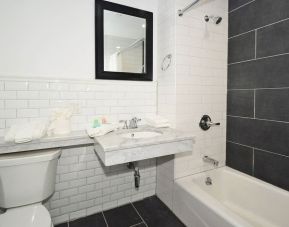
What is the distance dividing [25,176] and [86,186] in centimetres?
61

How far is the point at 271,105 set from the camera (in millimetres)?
1597

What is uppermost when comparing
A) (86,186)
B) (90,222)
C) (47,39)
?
(47,39)

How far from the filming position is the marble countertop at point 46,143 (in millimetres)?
1232

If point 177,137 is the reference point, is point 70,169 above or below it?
below

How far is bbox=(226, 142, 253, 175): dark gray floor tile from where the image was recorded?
71.5 inches

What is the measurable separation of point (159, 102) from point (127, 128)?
0.46 meters

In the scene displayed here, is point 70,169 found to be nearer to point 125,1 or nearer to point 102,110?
point 102,110

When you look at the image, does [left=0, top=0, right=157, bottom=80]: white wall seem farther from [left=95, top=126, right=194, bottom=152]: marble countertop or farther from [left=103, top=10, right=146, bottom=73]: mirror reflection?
[left=95, top=126, right=194, bottom=152]: marble countertop

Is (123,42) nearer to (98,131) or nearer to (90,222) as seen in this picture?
(98,131)

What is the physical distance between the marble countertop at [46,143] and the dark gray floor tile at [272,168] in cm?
157

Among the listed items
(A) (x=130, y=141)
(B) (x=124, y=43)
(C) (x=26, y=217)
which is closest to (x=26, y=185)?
(C) (x=26, y=217)

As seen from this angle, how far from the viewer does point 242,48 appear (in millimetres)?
1831

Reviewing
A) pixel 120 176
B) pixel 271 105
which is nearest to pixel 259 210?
pixel 271 105

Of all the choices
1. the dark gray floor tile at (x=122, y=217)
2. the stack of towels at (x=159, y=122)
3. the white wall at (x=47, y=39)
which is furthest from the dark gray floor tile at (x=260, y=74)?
the dark gray floor tile at (x=122, y=217)
